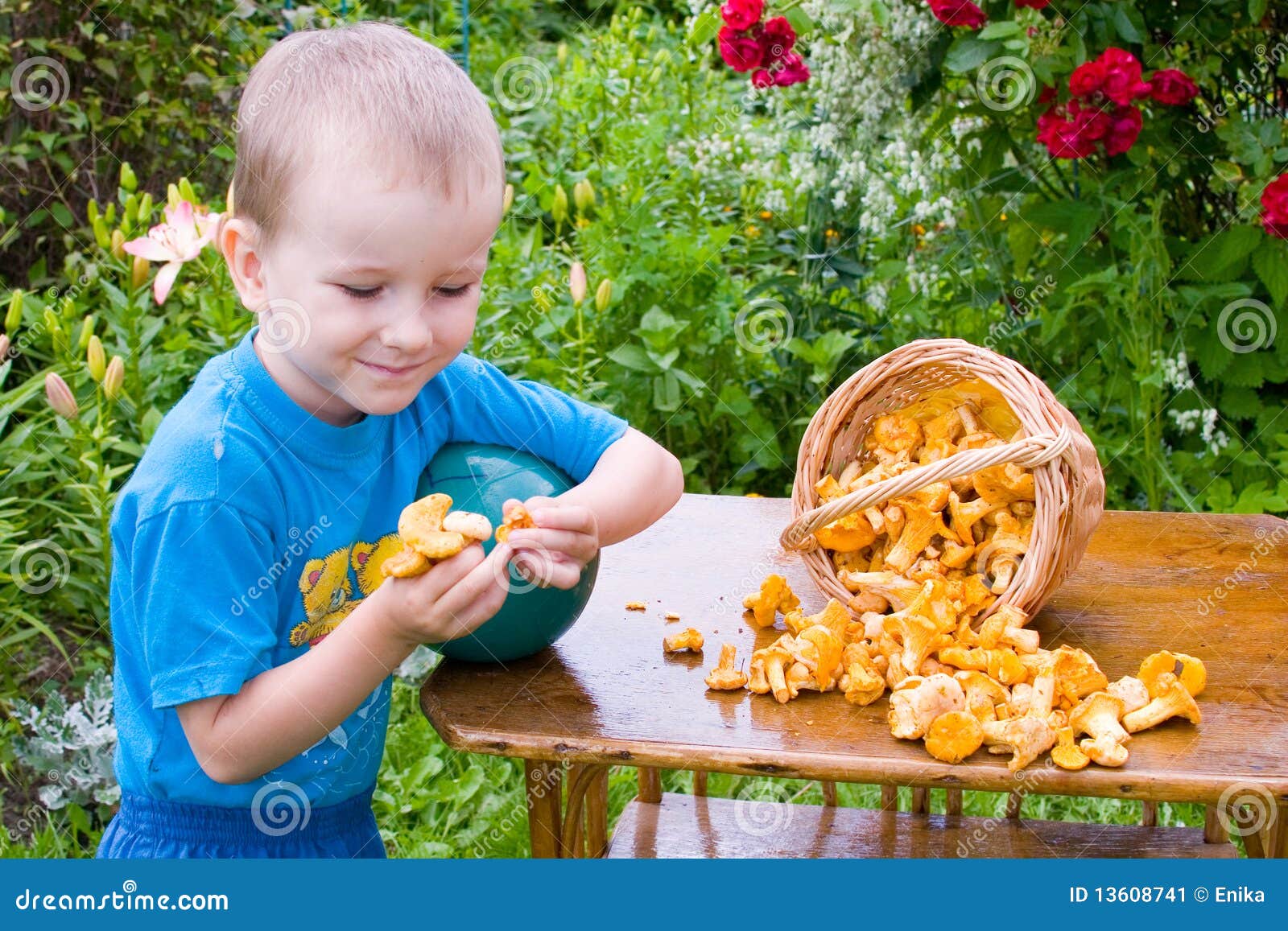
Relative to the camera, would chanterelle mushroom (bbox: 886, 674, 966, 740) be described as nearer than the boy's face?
No

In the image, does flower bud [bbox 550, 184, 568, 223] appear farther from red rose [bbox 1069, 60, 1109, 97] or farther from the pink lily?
red rose [bbox 1069, 60, 1109, 97]

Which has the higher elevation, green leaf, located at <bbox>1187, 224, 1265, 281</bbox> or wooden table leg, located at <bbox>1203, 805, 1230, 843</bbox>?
green leaf, located at <bbox>1187, 224, 1265, 281</bbox>

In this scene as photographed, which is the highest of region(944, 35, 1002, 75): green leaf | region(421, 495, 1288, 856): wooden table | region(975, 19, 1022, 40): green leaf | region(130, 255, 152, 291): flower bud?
region(975, 19, 1022, 40): green leaf

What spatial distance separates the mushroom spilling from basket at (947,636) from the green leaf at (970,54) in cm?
136

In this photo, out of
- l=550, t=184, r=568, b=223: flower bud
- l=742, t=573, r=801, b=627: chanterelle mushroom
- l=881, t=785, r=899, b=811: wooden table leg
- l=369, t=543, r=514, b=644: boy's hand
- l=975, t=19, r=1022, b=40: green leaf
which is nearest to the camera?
l=369, t=543, r=514, b=644: boy's hand

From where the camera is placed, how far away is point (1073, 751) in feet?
5.11

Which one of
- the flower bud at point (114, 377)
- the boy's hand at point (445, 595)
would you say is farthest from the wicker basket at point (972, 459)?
the flower bud at point (114, 377)

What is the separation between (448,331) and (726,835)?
1138mm

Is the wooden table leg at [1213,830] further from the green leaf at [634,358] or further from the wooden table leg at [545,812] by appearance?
the green leaf at [634,358]

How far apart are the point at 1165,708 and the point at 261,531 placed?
1.11 metres

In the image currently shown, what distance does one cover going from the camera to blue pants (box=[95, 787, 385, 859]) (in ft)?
5.57

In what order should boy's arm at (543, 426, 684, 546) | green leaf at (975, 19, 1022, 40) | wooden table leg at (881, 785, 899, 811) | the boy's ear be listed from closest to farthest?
the boy's ear < boy's arm at (543, 426, 684, 546) < wooden table leg at (881, 785, 899, 811) < green leaf at (975, 19, 1022, 40)

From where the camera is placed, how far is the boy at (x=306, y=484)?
1.48m

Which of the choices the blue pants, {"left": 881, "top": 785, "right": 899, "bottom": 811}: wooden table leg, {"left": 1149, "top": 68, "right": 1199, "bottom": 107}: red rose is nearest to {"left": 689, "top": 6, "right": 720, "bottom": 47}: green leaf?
{"left": 1149, "top": 68, "right": 1199, "bottom": 107}: red rose
